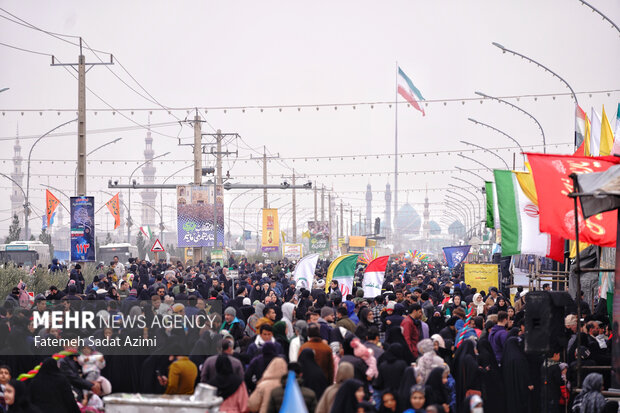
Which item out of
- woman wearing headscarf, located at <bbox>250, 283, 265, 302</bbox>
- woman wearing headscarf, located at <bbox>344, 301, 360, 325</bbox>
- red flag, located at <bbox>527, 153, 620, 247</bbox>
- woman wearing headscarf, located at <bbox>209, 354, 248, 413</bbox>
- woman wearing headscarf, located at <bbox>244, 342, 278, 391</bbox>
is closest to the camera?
woman wearing headscarf, located at <bbox>209, 354, 248, 413</bbox>

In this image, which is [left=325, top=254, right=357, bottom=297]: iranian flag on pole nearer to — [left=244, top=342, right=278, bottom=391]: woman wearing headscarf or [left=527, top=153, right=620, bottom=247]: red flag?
[left=527, top=153, right=620, bottom=247]: red flag

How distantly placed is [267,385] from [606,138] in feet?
28.6

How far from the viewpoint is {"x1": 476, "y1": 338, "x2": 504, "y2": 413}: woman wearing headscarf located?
1252cm

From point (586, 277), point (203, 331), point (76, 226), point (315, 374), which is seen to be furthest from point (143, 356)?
point (76, 226)

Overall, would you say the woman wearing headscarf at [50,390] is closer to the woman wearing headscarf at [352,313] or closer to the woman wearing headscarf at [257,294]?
the woman wearing headscarf at [352,313]

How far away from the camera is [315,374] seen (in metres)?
10.3

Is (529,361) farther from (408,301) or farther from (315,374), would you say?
(408,301)

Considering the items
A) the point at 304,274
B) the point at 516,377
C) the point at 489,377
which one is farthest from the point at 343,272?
the point at 516,377

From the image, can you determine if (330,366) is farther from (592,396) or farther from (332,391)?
(592,396)

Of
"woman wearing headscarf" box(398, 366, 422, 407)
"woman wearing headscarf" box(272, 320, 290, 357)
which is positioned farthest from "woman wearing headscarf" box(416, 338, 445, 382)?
"woman wearing headscarf" box(272, 320, 290, 357)

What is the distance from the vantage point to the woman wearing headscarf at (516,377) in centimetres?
1248

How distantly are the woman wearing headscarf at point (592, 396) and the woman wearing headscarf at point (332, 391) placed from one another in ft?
7.89

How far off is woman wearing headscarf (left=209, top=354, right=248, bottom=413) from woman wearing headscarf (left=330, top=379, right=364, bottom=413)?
1285 millimetres

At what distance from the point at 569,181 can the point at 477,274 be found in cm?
1499
